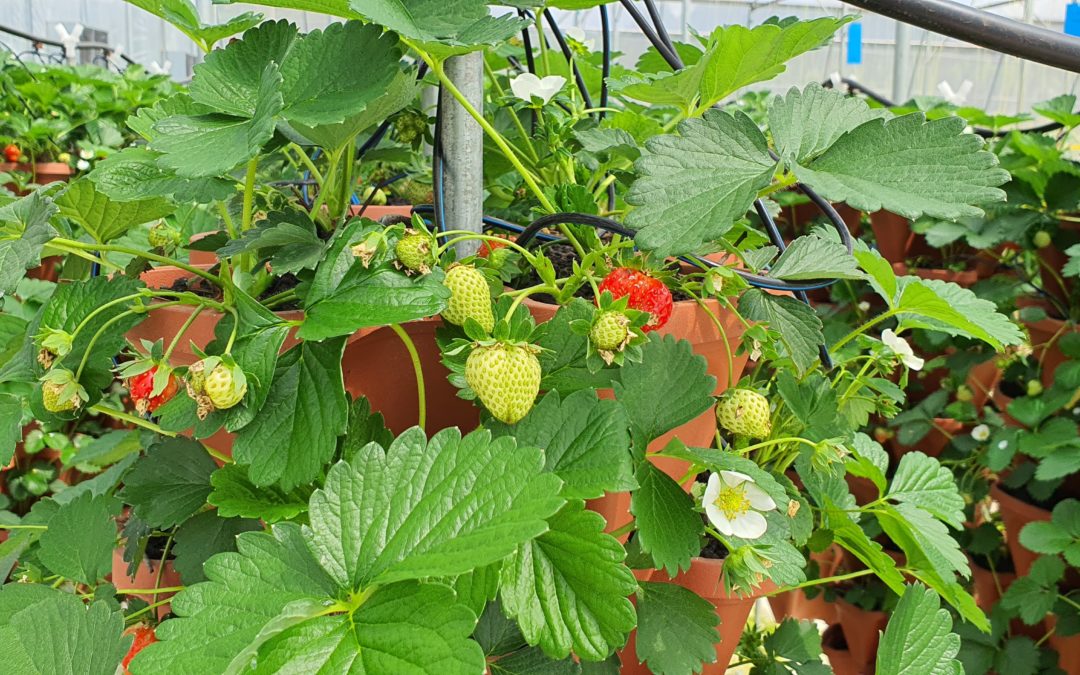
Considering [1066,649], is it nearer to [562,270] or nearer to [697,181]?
[562,270]

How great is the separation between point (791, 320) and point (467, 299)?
19 centimetres

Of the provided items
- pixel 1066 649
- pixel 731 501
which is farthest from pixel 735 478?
pixel 1066 649

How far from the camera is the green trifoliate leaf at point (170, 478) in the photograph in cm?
47

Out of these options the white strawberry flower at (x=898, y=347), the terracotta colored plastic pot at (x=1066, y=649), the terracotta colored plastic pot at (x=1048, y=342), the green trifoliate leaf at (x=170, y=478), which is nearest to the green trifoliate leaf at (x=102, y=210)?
the green trifoliate leaf at (x=170, y=478)

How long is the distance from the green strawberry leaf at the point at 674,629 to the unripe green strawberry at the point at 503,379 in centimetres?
16

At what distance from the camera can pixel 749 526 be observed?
1.43ft

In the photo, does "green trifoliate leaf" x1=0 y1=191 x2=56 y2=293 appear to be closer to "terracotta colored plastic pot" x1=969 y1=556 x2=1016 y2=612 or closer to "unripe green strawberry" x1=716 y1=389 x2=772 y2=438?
"unripe green strawberry" x1=716 y1=389 x2=772 y2=438

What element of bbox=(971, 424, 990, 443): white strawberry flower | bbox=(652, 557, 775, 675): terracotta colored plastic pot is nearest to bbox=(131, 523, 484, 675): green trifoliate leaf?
bbox=(652, 557, 775, 675): terracotta colored plastic pot

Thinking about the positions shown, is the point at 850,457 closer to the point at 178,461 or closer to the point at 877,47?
the point at 178,461

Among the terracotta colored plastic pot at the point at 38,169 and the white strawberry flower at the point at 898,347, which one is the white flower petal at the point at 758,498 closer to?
the white strawberry flower at the point at 898,347

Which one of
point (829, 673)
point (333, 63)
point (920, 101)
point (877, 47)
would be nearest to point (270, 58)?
point (333, 63)

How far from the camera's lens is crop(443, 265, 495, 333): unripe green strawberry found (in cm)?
42

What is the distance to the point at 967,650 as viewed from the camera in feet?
4.29

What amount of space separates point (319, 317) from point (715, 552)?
34 centimetres
